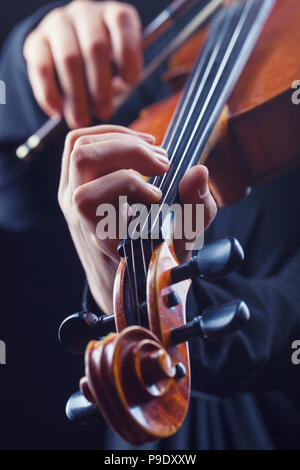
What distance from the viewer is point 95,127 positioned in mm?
306

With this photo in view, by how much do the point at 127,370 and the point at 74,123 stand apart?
35 centimetres

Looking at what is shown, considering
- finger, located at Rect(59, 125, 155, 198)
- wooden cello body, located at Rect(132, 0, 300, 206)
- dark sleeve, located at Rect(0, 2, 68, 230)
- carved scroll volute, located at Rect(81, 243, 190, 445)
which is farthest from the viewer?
dark sleeve, located at Rect(0, 2, 68, 230)

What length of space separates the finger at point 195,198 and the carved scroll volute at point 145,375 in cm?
5

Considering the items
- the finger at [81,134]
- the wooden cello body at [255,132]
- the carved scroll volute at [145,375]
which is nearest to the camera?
the carved scroll volute at [145,375]

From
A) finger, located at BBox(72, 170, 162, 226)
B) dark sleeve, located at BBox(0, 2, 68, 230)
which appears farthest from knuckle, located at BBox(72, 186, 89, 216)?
dark sleeve, located at BBox(0, 2, 68, 230)

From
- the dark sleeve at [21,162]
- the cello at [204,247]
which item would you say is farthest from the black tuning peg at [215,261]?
the dark sleeve at [21,162]

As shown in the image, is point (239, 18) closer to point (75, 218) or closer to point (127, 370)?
point (75, 218)

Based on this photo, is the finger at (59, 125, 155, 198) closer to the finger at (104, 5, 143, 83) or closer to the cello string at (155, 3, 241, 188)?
the cello string at (155, 3, 241, 188)

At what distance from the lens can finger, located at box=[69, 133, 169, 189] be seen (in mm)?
274

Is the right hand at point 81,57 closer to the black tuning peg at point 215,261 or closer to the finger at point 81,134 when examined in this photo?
the finger at point 81,134

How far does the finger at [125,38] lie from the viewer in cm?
54

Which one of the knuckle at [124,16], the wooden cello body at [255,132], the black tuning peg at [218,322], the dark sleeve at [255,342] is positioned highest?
the knuckle at [124,16]

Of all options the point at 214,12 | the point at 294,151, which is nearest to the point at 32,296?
the point at 294,151

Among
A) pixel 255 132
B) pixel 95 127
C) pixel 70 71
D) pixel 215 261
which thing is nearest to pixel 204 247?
pixel 215 261
